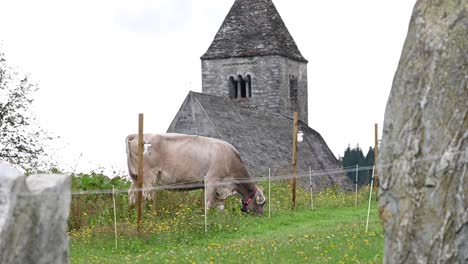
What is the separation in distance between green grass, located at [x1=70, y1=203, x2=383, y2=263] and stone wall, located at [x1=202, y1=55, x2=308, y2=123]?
109ft

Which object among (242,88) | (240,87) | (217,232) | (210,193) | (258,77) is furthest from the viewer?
(242,88)

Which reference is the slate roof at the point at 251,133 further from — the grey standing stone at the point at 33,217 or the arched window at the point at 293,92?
the grey standing stone at the point at 33,217

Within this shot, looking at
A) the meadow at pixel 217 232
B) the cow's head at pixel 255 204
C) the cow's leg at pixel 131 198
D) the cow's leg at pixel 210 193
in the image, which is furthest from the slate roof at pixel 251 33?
the cow's leg at pixel 131 198

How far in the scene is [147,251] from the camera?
18641mm

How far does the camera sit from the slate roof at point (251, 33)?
192 feet

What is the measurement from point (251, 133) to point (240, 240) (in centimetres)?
2776

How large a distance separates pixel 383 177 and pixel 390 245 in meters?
0.72

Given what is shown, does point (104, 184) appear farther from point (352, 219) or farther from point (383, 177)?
point (383, 177)

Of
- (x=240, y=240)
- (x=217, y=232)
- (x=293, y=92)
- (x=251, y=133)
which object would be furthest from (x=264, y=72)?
(x=240, y=240)

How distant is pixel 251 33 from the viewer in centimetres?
5866

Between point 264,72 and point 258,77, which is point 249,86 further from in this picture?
point 264,72

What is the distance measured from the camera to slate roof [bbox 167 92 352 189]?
4409 centimetres

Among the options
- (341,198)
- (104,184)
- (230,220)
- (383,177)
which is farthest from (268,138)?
(383,177)

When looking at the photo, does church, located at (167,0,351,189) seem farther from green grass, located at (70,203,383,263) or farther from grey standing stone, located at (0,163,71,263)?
grey standing stone, located at (0,163,71,263)
